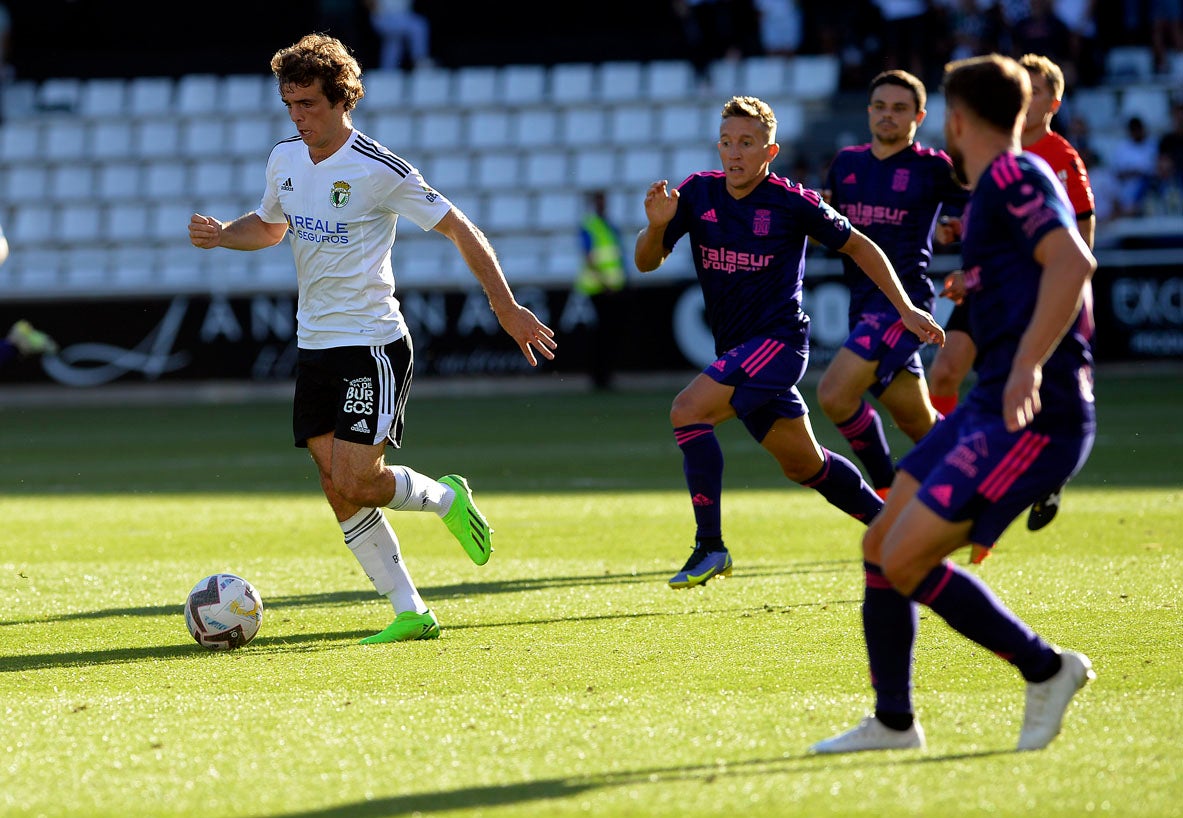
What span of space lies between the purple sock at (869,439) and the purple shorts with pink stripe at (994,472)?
361 centimetres

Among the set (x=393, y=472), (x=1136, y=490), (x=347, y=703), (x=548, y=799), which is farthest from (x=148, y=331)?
(x=548, y=799)

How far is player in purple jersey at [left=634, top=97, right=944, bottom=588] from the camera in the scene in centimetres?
665

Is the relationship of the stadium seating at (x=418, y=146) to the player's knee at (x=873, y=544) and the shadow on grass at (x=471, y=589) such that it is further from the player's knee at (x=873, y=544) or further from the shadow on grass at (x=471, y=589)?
the player's knee at (x=873, y=544)

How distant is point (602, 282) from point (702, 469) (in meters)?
12.1

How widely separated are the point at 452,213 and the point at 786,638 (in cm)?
196

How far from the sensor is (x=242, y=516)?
9.67 metres

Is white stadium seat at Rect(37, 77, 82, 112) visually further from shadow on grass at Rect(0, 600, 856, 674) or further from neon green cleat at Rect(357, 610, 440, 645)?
neon green cleat at Rect(357, 610, 440, 645)

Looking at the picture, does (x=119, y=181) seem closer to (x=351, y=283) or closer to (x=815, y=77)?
(x=815, y=77)

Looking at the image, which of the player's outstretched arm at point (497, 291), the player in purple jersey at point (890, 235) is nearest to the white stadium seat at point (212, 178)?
the player in purple jersey at point (890, 235)

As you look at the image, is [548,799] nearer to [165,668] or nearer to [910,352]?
[165,668]

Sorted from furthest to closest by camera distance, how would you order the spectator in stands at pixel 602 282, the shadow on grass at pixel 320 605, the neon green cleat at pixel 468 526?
the spectator in stands at pixel 602 282 < the neon green cleat at pixel 468 526 < the shadow on grass at pixel 320 605

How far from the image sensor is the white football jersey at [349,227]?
5867mm

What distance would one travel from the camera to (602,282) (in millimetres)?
18781

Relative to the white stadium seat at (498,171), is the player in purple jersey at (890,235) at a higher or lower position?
higher
